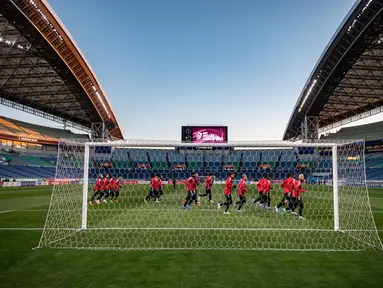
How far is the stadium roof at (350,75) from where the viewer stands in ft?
63.5

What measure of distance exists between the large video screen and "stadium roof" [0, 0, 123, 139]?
35.1 feet

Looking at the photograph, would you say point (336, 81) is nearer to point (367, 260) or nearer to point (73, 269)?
point (367, 260)

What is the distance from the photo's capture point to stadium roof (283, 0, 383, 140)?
Answer: 63.5ft

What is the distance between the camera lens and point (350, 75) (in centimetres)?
A: 2844

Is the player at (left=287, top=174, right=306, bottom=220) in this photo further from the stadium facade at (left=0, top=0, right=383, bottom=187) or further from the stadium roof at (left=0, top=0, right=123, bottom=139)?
the stadium roof at (left=0, top=0, right=123, bottom=139)

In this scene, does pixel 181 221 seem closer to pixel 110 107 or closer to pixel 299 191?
pixel 299 191

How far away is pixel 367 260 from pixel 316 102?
96.2 ft

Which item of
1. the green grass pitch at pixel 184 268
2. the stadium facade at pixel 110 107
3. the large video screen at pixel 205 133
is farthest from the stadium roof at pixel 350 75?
the green grass pitch at pixel 184 268

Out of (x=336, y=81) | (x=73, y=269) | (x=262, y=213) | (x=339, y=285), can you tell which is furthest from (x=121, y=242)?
(x=336, y=81)

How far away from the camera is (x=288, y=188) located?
11.1m

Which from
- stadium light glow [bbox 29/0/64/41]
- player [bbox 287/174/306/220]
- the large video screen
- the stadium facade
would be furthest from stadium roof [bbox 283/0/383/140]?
stadium light glow [bbox 29/0/64/41]

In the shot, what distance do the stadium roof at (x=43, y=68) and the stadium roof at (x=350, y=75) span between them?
21.5 metres

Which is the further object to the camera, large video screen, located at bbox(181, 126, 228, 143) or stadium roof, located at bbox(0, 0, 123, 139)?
large video screen, located at bbox(181, 126, 228, 143)

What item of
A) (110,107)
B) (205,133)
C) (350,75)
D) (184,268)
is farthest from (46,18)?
(350,75)
